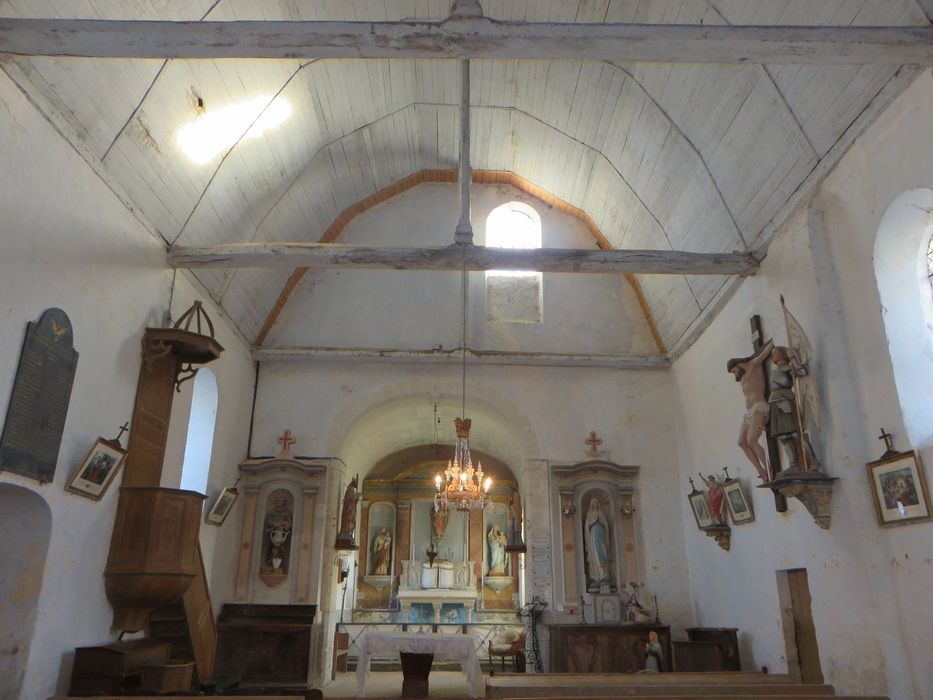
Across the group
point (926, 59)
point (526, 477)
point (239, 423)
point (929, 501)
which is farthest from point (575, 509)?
point (926, 59)

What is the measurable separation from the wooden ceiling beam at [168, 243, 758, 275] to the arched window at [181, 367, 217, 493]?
7.42 ft

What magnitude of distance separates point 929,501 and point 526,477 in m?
7.08

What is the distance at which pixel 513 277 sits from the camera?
13359 millimetres

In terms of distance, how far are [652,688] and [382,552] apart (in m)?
12.5

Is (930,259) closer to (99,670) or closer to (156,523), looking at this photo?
(156,523)

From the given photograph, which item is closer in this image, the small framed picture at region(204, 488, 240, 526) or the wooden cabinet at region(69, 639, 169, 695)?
the wooden cabinet at region(69, 639, 169, 695)

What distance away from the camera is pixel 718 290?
1039 centimetres

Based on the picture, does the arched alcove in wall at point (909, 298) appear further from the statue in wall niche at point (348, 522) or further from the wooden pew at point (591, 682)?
the statue in wall niche at point (348, 522)

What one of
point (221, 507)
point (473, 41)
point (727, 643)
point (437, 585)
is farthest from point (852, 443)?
point (437, 585)

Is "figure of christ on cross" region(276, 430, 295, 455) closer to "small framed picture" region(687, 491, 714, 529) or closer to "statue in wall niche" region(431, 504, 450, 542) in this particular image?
"small framed picture" region(687, 491, 714, 529)

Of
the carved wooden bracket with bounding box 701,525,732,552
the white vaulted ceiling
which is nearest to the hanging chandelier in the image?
the carved wooden bracket with bounding box 701,525,732,552

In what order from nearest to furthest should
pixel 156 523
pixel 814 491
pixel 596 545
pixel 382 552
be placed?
pixel 814 491 < pixel 156 523 < pixel 596 545 < pixel 382 552

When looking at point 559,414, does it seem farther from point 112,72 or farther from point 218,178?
point 112,72

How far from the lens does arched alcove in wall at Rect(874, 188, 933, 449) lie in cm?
646
